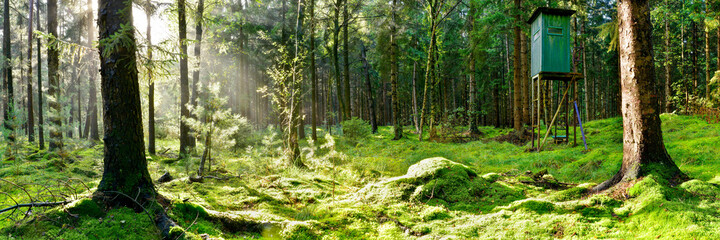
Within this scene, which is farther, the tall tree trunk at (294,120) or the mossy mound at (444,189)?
the tall tree trunk at (294,120)

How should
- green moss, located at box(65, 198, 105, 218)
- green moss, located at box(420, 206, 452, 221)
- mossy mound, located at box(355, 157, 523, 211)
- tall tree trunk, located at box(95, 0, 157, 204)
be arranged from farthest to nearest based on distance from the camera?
mossy mound, located at box(355, 157, 523, 211), green moss, located at box(420, 206, 452, 221), tall tree trunk, located at box(95, 0, 157, 204), green moss, located at box(65, 198, 105, 218)

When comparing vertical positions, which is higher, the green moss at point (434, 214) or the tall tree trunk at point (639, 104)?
the tall tree trunk at point (639, 104)

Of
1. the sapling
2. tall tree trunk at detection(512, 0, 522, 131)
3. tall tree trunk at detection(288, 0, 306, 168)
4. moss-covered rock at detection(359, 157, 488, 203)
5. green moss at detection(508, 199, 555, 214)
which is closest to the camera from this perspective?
green moss at detection(508, 199, 555, 214)

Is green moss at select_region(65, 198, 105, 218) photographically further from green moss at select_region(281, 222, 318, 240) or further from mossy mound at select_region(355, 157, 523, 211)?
mossy mound at select_region(355, 157, 523, 211)

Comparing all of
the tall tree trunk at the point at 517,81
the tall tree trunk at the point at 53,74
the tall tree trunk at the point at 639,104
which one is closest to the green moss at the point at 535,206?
the tall tree trunk at the point at 639,104

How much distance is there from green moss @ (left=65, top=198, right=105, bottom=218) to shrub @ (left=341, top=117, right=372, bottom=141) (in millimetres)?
11034

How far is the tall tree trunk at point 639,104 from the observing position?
13.3 ft

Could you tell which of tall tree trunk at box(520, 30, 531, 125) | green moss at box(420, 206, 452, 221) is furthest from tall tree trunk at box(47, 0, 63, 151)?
tall tree trunk at box(520, 30, 531, 125)

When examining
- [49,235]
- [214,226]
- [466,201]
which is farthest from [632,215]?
[49,235]

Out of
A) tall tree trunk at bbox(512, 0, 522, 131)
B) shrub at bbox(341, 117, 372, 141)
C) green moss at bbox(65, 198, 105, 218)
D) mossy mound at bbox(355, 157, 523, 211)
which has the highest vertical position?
tall tree trunk at bbox(512, 0, 522, 131)

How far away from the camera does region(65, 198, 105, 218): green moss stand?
330 cm

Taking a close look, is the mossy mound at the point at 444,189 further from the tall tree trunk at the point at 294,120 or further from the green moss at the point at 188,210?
the tall tree trunk at the point at 294,120

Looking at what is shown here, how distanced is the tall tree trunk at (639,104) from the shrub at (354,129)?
10.7 meters

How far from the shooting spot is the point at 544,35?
954cm
